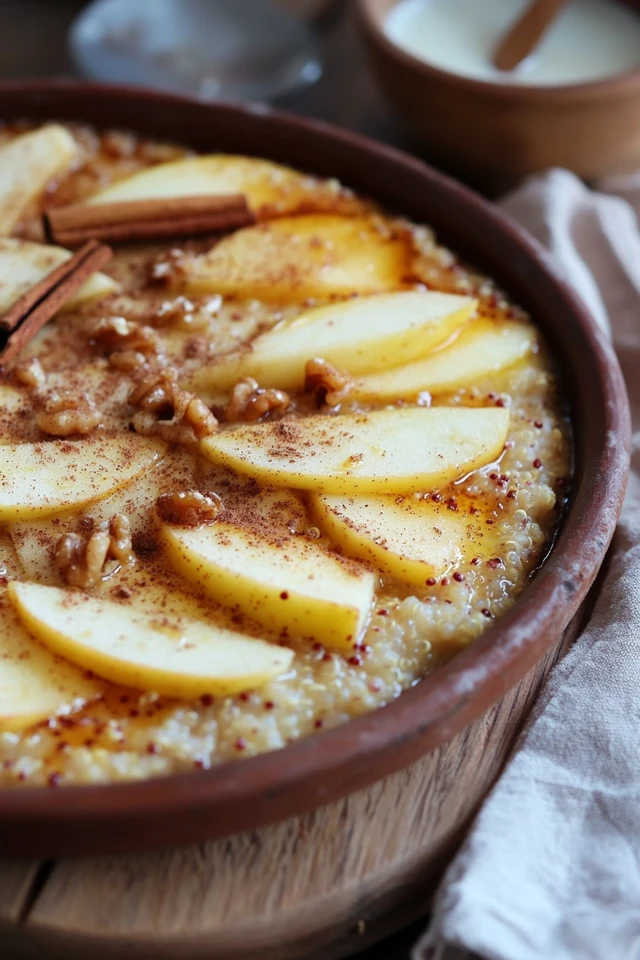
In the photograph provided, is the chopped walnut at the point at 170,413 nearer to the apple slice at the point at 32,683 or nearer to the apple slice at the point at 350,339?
the apple slice at the point at 350,339

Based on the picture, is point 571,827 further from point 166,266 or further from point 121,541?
point 166,266

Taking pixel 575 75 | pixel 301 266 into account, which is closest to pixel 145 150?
pixel 301 266

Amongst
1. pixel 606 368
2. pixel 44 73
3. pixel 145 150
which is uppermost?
pixel 606 368

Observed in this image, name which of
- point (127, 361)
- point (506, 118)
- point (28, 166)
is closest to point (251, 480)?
point (127, 361)

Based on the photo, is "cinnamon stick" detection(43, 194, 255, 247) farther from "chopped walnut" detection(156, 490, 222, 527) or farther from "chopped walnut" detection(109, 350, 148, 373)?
"chopped walnut" detection(156, 490, 222, 527)

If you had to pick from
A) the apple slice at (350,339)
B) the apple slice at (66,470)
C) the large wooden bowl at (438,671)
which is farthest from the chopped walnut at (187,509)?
the large wooden bowl at (438,671)

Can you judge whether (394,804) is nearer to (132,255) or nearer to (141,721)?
(141,721)
